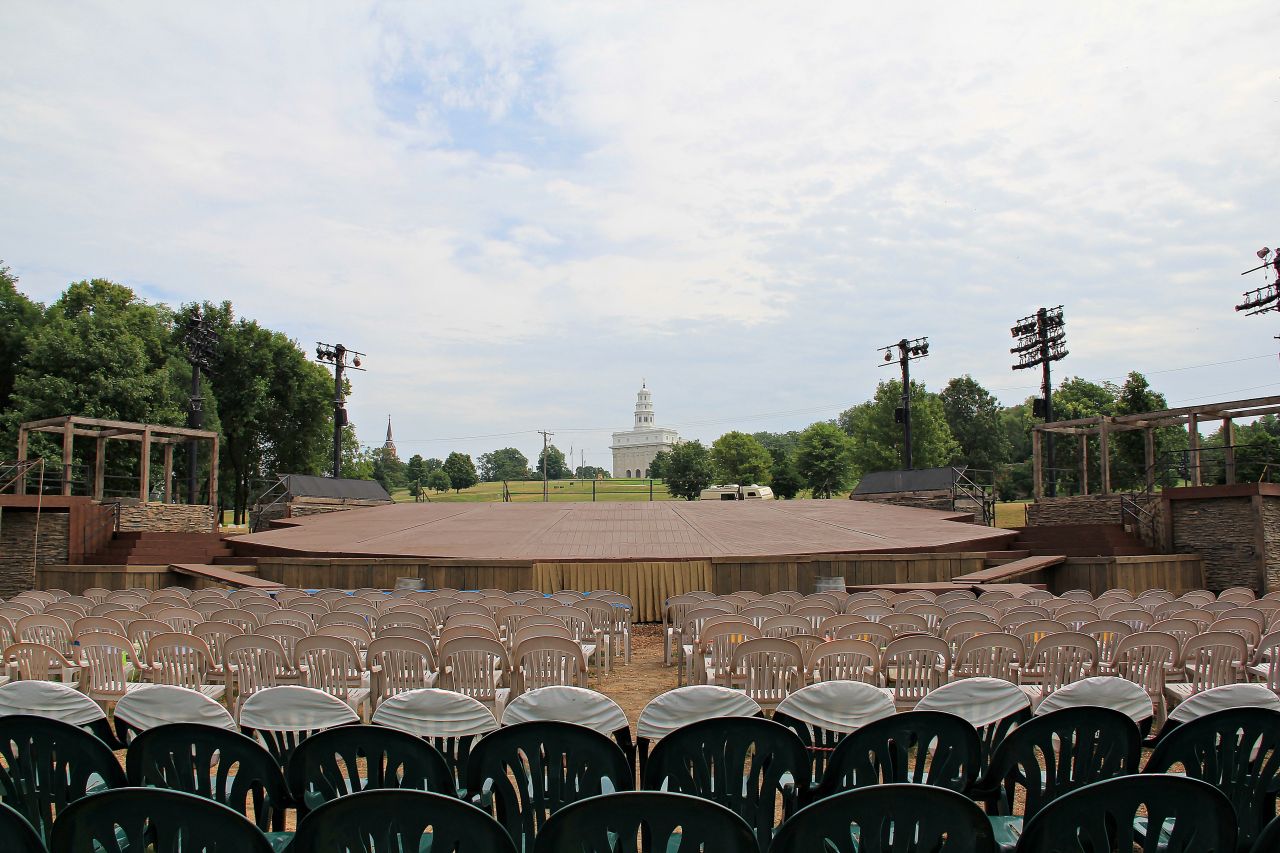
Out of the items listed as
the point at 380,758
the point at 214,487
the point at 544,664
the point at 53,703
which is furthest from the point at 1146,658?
the point at 214,487

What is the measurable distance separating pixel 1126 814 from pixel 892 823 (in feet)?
2.01

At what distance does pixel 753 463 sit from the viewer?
218 ft

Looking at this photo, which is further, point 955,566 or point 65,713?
point 955,566

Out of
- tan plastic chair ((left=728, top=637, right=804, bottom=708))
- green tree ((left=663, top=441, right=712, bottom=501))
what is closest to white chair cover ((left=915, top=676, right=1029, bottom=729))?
tan plastic chair ((left=728, top=637, right=804, bottom=708))

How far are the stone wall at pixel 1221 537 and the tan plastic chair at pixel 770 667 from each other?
507 inches

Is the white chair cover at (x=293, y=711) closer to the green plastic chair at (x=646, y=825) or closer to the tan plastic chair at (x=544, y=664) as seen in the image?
the green plastic chair at (x=646, y=825)

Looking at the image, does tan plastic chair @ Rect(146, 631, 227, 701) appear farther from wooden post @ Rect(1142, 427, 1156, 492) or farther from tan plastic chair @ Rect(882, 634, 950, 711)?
wooden post @ Rect(1142, 427, 1156, 492)

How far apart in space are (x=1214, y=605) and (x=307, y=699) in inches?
323

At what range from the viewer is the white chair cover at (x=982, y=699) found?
367 centimetres

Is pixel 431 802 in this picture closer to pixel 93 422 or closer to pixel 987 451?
pixel 93 422

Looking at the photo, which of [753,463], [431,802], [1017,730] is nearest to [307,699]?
[431,802]

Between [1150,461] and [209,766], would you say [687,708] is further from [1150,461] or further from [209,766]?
[1150,461]

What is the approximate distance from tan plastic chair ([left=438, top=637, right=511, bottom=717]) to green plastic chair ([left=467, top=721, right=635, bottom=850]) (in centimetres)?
293

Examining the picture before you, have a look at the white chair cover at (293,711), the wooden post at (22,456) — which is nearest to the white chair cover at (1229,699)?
the white chair cover at (293,711)
